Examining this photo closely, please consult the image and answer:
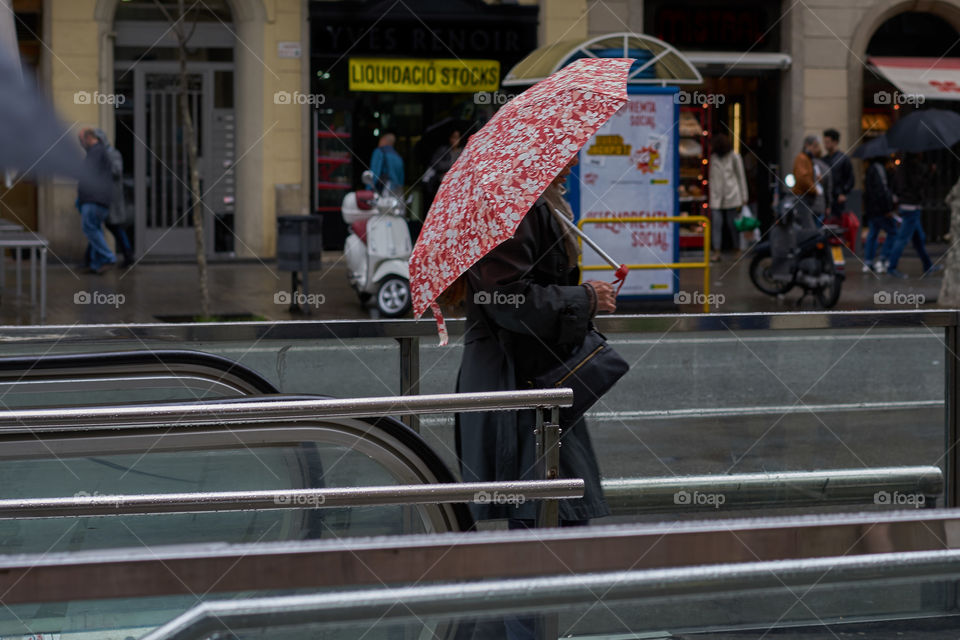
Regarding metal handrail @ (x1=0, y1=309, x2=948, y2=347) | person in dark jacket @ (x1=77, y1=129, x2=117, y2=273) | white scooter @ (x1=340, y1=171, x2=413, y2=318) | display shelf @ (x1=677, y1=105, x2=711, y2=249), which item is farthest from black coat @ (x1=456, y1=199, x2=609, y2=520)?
display shelf @ (x1=677, y1=105, x2=711, y2=249)

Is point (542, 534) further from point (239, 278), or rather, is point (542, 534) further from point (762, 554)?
point (239, 278)

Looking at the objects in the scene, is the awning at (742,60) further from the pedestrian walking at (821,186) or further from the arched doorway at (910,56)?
the pedestrian walking at (821,186)

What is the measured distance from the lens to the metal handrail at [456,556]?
61.8 inches

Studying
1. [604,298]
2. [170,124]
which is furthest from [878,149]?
[604,298]

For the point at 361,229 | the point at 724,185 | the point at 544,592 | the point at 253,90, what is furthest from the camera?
the point at 253,90

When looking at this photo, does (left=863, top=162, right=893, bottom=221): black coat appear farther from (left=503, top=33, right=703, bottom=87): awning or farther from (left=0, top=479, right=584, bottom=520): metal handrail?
(left=0, top=479, right=584, bottom=520): metal handrail

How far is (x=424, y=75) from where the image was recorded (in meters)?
21.2

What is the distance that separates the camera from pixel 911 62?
925 inches

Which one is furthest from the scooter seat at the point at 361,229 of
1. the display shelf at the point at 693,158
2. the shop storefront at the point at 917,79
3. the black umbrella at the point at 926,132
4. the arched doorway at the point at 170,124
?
the shop storefront at the point at 917,79

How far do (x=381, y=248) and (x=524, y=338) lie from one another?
33.4ft

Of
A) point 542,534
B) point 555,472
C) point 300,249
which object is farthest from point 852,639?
point 300,249

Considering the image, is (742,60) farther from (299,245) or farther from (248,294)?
(299,245)

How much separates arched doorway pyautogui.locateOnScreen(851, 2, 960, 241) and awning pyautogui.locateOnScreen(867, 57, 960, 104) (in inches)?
4.9

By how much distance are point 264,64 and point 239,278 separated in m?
4.19
